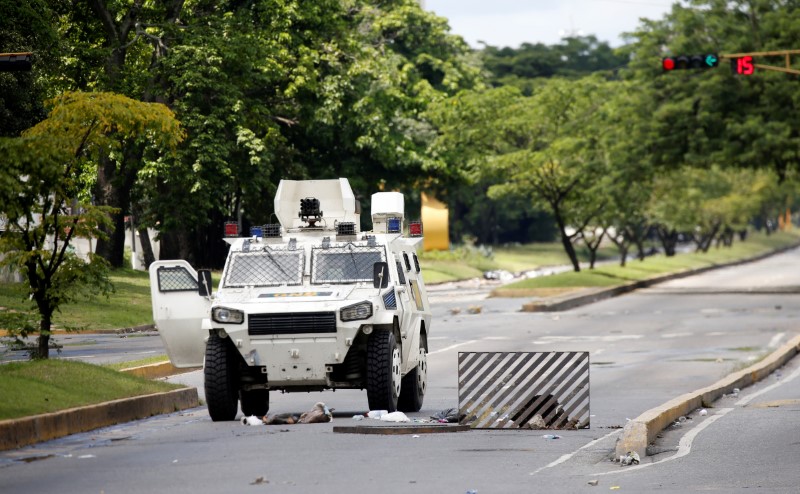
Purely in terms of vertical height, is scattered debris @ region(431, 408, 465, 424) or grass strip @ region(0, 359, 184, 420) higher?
grass strip @ region(0, 359, 184, 420)

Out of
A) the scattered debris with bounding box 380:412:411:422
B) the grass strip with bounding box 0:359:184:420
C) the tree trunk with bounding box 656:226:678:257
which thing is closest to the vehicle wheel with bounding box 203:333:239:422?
the grass strip with bounding box 0:359:184:420

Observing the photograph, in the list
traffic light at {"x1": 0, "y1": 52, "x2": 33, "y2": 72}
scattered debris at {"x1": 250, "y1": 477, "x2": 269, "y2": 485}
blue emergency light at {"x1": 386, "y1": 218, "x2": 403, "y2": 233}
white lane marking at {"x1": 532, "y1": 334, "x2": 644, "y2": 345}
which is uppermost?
traffic light at {"x1": 0, "y1": 52, "x2": 33, "y2": 72}

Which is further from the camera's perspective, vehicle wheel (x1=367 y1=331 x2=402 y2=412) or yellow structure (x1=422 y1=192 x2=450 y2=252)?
yellow structure (x1=422 y1=192 x2=450 y2=252)

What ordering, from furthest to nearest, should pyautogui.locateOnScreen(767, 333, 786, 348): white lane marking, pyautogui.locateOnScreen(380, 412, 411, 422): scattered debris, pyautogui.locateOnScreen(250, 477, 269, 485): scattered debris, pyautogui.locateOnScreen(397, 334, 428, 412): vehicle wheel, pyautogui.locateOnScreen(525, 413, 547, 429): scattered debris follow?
pyautogui.locateOnScreen(767, 333, 786, 348): white lane marking, pyautogui.locateOnScreen(397, 334, 428, 412): vehicle wheel, pyautogui.locateOnScreen(380, 412, 411, 422): scattered debris, pyautogui.locateOnScreen(525, 413, 547, 429): scattered debris, pyautogui.locateOnScreen(250, 477, 269, 485): scattered debris

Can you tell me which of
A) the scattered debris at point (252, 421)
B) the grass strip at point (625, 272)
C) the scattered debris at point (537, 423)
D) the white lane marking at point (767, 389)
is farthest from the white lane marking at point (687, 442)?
the grass strip at point (625, 272)

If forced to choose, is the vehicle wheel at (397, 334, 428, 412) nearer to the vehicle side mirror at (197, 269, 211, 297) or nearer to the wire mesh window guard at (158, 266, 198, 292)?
the vehicle side mirror at (197, 269, 211, 297)

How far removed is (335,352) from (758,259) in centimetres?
9717

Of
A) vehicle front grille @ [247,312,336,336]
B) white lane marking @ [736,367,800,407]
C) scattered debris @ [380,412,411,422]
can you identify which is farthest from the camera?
white lane marking @ [736,367,800,407]

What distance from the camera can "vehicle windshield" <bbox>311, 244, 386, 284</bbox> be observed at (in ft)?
58.5

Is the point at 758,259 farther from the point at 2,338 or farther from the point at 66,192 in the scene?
the point at 66,192

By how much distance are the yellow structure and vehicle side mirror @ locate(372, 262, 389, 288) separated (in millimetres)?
67620

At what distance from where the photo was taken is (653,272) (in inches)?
2803

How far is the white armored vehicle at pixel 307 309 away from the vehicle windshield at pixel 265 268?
0.01 meters

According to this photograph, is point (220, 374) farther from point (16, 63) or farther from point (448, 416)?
point (16, 63)
